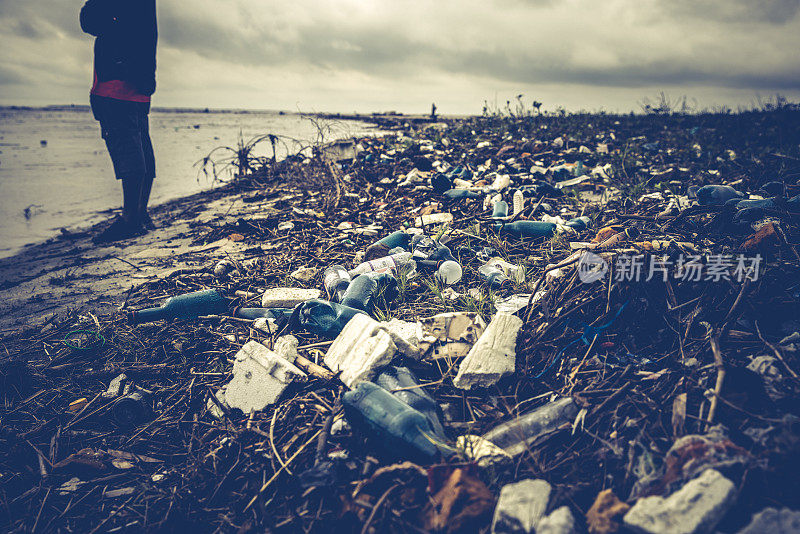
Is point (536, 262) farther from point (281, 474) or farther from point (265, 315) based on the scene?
point (281, 474)

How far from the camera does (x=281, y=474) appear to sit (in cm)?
115

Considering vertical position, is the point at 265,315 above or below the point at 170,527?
above

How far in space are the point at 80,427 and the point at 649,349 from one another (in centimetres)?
230

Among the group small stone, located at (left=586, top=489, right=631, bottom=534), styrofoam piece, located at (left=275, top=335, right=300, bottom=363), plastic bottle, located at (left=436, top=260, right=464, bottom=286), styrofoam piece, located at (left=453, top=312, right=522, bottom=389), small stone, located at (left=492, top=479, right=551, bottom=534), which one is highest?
plastic bottle, located at (left=436, top=260, right=464, bottom=286)

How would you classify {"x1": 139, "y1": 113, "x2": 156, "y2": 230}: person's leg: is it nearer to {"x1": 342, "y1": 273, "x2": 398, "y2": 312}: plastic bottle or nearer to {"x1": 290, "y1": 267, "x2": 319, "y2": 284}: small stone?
{"x1": 290, "y1": 267, "x2": 319, "y2": 284}: small stone

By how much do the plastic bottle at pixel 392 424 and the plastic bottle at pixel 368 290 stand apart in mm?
689

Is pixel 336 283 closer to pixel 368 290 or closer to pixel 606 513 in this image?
pixel 368 290

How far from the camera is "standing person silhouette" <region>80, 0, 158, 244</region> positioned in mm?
3266

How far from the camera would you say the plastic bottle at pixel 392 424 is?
42.4 inches

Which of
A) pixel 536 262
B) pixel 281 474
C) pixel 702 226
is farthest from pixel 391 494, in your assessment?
pixel 702 226

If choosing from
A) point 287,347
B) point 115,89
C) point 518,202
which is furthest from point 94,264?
point 518,202

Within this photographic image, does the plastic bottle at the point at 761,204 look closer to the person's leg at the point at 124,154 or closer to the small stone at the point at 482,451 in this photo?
the small stone at the point at 482,451

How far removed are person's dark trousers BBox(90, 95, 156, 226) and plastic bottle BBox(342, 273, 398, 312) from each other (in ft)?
10.1

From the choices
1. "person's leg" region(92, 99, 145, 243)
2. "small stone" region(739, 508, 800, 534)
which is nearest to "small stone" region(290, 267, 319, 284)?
"small stone" region(739, 508, 800, 534)
